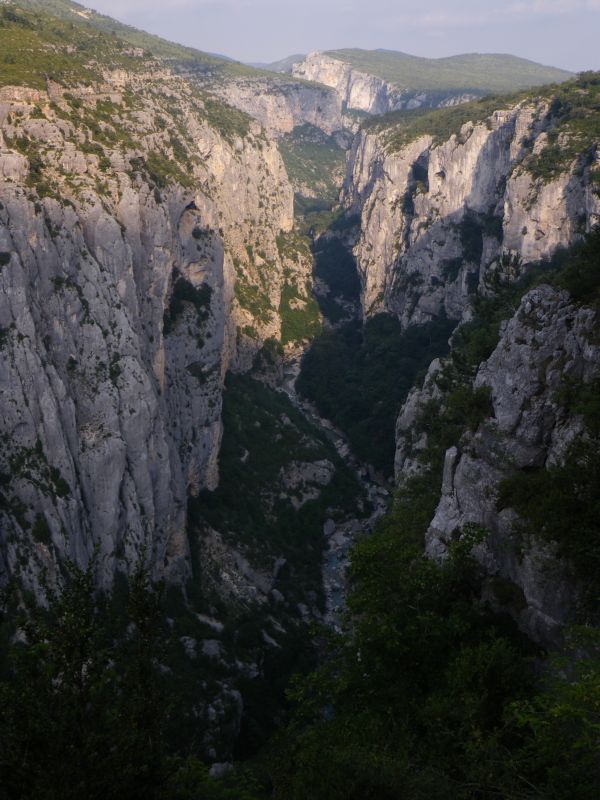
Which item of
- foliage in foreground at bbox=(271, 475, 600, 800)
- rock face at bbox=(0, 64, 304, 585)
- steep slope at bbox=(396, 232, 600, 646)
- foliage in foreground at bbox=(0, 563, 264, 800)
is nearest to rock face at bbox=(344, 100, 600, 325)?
rock face at bbox=(0, 64, 304, 585)

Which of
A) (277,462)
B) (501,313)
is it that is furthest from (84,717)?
(277,462)

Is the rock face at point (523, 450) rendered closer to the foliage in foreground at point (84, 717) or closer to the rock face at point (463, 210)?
the foliage in foreground at point (84, 717)

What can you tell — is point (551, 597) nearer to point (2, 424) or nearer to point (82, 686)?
point (82, 686)

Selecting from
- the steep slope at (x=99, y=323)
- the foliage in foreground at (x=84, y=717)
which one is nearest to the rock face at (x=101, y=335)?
the steep slope at (x=99, y=323)

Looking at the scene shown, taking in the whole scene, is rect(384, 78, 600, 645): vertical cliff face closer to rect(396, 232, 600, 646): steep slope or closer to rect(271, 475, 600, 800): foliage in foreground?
rect(396, 232, 600, 646): steep slope

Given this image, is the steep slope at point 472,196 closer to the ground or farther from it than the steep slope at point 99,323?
farther from it

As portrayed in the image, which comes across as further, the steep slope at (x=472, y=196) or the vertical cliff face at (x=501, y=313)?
the steep slope at (x=472, y=196)
